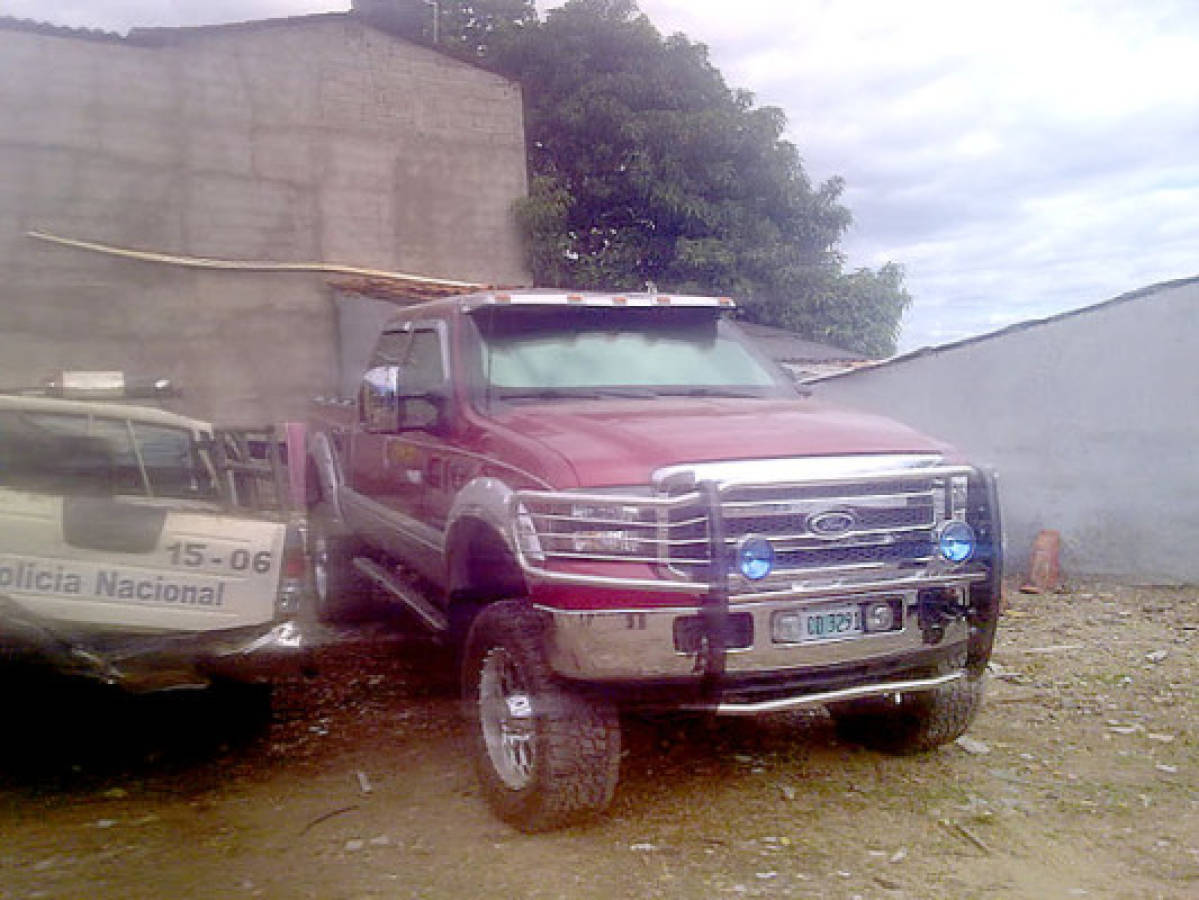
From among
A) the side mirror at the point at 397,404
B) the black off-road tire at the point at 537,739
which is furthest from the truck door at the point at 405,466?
the black off-road tire at the point at 537,739

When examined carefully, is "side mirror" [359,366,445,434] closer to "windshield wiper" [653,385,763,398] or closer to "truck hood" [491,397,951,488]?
"truck hood" [491,397,951,488]

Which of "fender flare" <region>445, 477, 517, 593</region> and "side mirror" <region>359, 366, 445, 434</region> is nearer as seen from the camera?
"fender flare" <region>445, 477, 517, 593</region>

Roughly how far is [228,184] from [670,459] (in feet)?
37.1

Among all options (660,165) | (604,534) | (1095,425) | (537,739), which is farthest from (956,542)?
(660,165)

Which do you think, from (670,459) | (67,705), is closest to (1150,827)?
(670,459)

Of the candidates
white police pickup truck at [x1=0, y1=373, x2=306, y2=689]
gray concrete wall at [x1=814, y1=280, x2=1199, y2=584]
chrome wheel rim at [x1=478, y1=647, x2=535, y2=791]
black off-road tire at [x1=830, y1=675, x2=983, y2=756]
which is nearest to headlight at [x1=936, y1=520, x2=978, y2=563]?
black off-road tire at [x1=830, y1=675, x2=983, y2=756]

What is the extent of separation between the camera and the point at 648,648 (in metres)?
3.54

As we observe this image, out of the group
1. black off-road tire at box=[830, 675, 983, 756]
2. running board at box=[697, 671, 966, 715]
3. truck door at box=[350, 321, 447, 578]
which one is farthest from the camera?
truck door at box=[350, 321, 447, 578]

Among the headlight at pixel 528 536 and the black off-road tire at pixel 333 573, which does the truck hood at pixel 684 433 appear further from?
the black off-road tire at pixel 333 573

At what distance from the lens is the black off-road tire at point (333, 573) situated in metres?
6.81

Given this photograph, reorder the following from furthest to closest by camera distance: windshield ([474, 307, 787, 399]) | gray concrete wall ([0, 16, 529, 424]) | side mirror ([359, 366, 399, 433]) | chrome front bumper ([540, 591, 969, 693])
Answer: gray concrete wall ([0, 16, 529, 424]) < windshield ([474, 307, 787, 399]) < side mirror ([359, 366, 399, 433]) < chrome front bumper ([540, 591, 969, 693])

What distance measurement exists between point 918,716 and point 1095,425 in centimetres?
501

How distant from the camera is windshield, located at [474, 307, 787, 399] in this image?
15.7 feet

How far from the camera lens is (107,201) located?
40.9 ft
